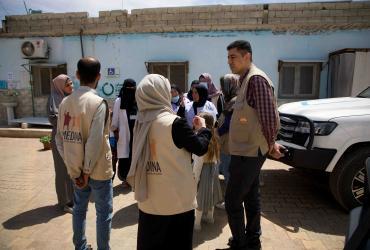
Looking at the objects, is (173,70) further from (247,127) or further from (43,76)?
(247,127)

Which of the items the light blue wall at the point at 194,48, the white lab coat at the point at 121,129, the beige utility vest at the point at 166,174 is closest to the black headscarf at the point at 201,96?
the white lab coat at the point at 121,129

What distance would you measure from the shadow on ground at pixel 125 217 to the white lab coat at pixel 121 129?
0.74m

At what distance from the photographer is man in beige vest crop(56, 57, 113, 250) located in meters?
2.54

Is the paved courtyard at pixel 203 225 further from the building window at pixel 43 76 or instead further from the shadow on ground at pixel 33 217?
the building window at pixel 43 76

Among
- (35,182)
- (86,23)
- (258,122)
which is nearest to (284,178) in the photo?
(258,122)

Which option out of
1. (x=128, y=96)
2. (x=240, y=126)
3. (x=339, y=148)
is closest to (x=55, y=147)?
(x=128, y=96)

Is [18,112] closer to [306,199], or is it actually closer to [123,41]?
[123,41]

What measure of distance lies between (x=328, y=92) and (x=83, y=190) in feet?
29.5

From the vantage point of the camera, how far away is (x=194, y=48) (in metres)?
10.3

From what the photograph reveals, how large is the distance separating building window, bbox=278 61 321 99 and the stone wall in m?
1.14

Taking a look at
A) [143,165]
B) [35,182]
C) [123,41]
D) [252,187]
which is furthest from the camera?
[123,41]

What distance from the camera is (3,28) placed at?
38.0ft

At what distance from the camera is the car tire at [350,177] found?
149 inches

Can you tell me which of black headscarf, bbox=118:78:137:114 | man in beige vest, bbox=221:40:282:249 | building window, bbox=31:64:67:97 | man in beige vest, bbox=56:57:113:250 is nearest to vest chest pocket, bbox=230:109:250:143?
man in beige vest, bbox=221:40:282:249
